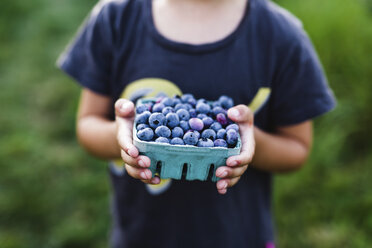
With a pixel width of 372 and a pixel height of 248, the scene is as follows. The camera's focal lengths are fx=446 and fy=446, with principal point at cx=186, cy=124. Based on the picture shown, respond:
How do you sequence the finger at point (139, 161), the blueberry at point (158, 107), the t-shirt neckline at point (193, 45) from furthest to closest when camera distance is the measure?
the t-shirt neckline at point (193, 45), the blueberry at point (158, 107), the finger at point (139, 161)

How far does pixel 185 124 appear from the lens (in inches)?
32.5

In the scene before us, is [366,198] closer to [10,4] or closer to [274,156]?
[274,156]

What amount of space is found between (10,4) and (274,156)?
9.35 ft

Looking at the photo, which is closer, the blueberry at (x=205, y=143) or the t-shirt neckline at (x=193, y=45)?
the blueberry at (x=205, y=143)

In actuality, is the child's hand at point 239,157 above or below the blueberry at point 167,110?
below

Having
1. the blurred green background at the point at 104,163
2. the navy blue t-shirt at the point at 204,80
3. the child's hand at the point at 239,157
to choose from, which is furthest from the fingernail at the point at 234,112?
the blurred green background at the point at 104,163

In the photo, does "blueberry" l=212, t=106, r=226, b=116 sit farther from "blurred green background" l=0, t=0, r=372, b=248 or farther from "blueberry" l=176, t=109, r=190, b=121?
"blurred green background" l=0, t=0, r=372, b=248

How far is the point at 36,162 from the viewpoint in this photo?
6.81ft

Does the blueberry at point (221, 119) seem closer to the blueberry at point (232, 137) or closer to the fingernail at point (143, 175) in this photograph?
the blueberry at point (232, 137)

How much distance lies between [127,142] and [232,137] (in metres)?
0.19

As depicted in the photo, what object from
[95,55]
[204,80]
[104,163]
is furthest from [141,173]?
[104,163]

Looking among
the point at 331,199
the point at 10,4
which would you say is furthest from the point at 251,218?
the point at 10,4

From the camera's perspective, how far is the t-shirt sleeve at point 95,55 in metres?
1.09

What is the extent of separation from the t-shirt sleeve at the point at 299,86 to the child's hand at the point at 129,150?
39cm
